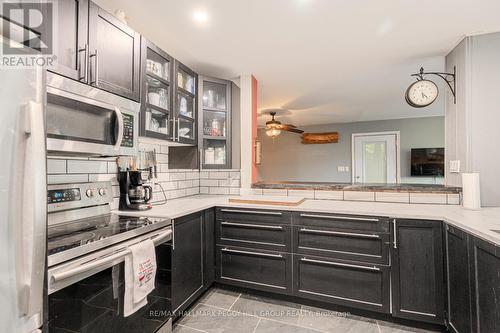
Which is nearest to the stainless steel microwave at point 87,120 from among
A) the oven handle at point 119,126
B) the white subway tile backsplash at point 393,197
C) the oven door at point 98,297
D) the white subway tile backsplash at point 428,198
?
the oven handle at point 119,126

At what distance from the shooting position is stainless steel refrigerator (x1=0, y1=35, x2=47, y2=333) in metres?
0.75

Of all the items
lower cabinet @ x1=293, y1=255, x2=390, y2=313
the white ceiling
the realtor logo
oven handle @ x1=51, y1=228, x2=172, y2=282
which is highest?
the white ceiling

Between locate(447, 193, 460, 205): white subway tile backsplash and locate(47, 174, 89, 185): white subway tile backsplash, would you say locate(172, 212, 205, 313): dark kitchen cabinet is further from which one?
locate(447, 193, 460, 205): white subway tile backsplash

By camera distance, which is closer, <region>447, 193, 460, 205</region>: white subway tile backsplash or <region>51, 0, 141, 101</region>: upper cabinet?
<region>51, 0, 141, 101</region>: upper cabinet

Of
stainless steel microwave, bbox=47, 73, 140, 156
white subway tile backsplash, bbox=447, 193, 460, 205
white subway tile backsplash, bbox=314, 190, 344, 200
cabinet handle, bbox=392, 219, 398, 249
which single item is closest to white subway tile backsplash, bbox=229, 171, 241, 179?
white subway tile backsplash, bbox=314, 190, 344, 200

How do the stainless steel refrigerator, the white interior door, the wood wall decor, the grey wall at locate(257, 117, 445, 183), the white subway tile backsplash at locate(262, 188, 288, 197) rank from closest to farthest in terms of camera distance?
the stainless steel refrigerator, the white subway tile backsplash at locate(262, 188, 288, 197), the grey wall at locate(257, 117, 445, 183), the white interior door, the wood wall decor

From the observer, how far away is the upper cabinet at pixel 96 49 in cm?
127

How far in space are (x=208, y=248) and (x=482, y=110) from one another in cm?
262

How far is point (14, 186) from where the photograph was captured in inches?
30.4

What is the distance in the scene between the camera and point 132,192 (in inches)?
75.5

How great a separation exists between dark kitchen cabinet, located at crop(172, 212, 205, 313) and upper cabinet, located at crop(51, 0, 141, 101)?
1.02 meters

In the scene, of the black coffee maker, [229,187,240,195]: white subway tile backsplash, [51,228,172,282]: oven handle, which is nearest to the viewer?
[51,228,172,282]: oven handle

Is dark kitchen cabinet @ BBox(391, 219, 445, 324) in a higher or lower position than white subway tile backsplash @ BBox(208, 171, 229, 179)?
lower

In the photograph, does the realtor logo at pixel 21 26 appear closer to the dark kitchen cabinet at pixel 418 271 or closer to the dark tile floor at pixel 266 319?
the dark tile floor at pixel 266 319
